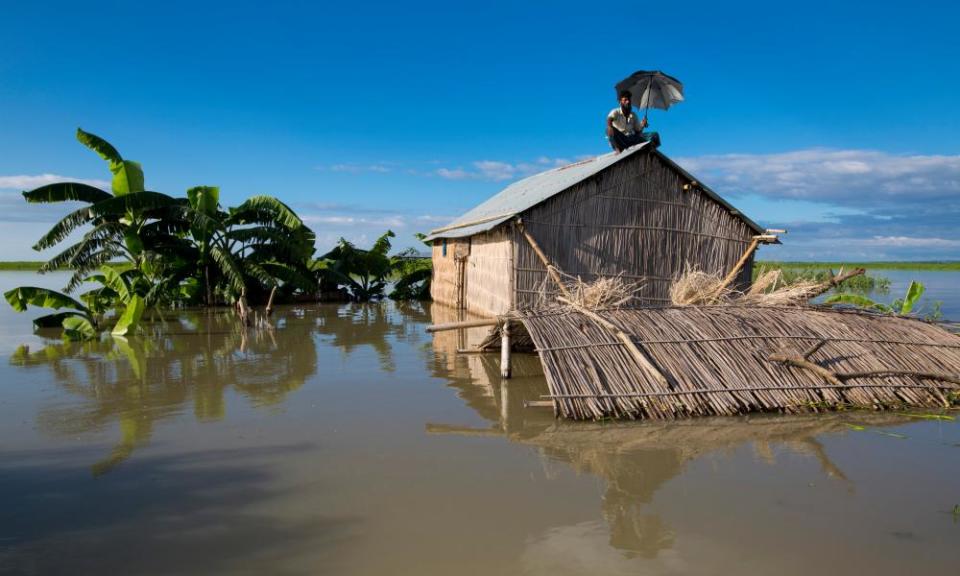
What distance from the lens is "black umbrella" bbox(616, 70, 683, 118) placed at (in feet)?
36.7

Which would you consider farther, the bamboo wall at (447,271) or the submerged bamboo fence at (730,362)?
the bamboo wall at (447,271)

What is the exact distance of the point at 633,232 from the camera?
11734 millimetres

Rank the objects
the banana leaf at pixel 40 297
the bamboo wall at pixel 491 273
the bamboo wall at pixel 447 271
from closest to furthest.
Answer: the bamboo wall at pixel 491 273
the banana leaf at pixel 40 297
the bamboo wall at pixel 447 271

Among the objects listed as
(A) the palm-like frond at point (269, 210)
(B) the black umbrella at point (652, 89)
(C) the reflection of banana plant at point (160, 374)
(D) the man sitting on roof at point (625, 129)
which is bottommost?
(C) the reflection of banana plant at point (160, 374)

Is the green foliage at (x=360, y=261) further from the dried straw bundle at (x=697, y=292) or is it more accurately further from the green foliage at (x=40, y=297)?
the dried straw bundle at (x=697, y=292)

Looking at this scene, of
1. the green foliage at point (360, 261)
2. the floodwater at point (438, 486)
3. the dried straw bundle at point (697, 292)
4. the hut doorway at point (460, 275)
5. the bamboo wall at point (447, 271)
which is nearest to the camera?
the floodwater at point (438, 486)

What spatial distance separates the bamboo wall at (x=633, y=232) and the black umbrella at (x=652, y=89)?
1.02m

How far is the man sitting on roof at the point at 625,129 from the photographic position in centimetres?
1138

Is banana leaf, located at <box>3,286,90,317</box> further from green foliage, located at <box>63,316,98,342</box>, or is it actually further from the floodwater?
the floodwater

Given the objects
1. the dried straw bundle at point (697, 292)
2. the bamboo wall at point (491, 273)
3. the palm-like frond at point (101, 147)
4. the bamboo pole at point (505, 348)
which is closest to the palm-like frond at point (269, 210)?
the palm-like frond at point (101, 147)

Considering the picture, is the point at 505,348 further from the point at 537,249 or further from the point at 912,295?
the point at 912,295

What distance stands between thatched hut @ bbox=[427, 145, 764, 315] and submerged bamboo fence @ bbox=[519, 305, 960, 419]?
12.7ft

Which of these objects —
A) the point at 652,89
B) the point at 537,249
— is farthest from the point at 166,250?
the point at 652,89

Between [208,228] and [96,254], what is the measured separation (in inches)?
102
